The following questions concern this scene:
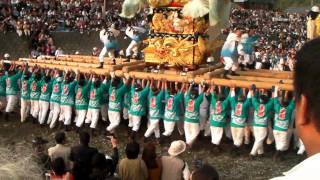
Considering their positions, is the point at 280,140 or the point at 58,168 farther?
the point at 280,140

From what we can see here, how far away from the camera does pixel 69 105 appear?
1127 centimetres

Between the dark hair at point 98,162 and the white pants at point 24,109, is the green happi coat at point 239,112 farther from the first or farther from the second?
the white pants at point 24,109

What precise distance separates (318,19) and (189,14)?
9.67ft

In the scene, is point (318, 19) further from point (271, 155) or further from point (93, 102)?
point (93, 102)

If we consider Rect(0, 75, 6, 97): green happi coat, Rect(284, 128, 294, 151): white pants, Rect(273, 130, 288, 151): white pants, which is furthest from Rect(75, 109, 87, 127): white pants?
Rect(284, 128, 294, 151): white pants

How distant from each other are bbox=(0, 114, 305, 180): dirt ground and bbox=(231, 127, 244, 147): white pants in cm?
30

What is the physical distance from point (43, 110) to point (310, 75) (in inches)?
429

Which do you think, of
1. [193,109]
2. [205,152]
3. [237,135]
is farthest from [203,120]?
[237,135]

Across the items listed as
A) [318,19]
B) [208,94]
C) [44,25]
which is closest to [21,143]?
[208,94]

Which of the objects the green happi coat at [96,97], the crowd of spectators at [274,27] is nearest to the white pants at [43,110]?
the green happi coat at [96,97]

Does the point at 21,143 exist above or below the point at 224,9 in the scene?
below

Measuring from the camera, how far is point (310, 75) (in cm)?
126

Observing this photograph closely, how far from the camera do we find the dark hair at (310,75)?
126cm

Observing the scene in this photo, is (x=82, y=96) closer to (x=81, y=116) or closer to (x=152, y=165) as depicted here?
(x=81, y=116)
